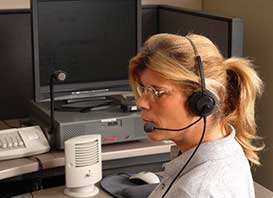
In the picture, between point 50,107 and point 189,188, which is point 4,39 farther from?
point 189,188

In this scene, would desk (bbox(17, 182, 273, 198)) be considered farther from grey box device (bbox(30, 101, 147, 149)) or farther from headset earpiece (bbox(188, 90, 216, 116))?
headset earpiece (bbox(188, 90, 216, 116))

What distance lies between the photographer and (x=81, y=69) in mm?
2242

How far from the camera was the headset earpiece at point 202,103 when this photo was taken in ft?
4.22

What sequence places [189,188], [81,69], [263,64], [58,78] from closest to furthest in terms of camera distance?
[189,188]
[58,78]
[81,69]
[263,64]

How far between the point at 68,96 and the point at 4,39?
0.47 meters

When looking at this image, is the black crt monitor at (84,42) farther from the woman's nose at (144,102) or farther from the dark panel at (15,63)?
the woman's nose at (144,102)

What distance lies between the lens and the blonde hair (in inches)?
51.5

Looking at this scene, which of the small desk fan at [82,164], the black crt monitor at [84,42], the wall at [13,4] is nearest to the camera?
the small desk fan at [82,164]

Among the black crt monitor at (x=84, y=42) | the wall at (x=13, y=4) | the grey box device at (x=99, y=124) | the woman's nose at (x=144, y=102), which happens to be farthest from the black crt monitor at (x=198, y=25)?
the woman's nose at (x=144, y=102)

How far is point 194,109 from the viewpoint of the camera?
132cm

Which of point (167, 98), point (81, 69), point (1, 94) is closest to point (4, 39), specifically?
point (1, 94)

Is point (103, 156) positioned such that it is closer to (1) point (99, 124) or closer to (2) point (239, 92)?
(1) point (99, 124)

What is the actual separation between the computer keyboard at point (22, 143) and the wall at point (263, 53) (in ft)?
3.13

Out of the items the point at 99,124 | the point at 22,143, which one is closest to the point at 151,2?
the point at 99,124
